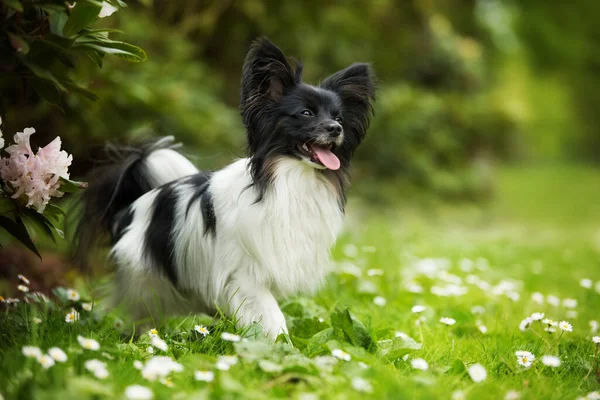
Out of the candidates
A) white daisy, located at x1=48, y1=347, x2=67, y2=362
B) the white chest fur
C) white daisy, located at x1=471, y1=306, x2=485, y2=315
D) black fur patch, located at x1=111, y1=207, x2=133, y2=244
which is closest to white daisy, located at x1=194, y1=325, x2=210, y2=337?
the white chest fur

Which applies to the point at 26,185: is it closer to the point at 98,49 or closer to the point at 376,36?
the point at 98,49

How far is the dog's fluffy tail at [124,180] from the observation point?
3.48 meters

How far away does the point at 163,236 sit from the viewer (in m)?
3.13

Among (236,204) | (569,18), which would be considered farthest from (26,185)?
(569,18)

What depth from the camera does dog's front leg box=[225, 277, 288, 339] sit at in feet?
9.14

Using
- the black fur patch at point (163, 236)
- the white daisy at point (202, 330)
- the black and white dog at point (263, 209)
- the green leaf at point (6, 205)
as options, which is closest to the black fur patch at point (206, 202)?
the black and white dog at point (263, 209)

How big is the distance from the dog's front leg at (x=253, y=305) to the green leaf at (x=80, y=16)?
128 cm

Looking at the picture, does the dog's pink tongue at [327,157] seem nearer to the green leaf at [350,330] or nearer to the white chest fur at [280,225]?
the white chest fur at [280,225]

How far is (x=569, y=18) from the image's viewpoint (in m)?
20.5

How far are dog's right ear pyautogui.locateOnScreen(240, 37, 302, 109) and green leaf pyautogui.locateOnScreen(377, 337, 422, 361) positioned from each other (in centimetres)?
121

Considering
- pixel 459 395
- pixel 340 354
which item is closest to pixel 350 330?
pixel 340 354

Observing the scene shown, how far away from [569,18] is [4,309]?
21.3 meters

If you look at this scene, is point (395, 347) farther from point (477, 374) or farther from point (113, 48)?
point (113, 48)

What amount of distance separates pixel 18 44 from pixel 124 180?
1431 millimetres
